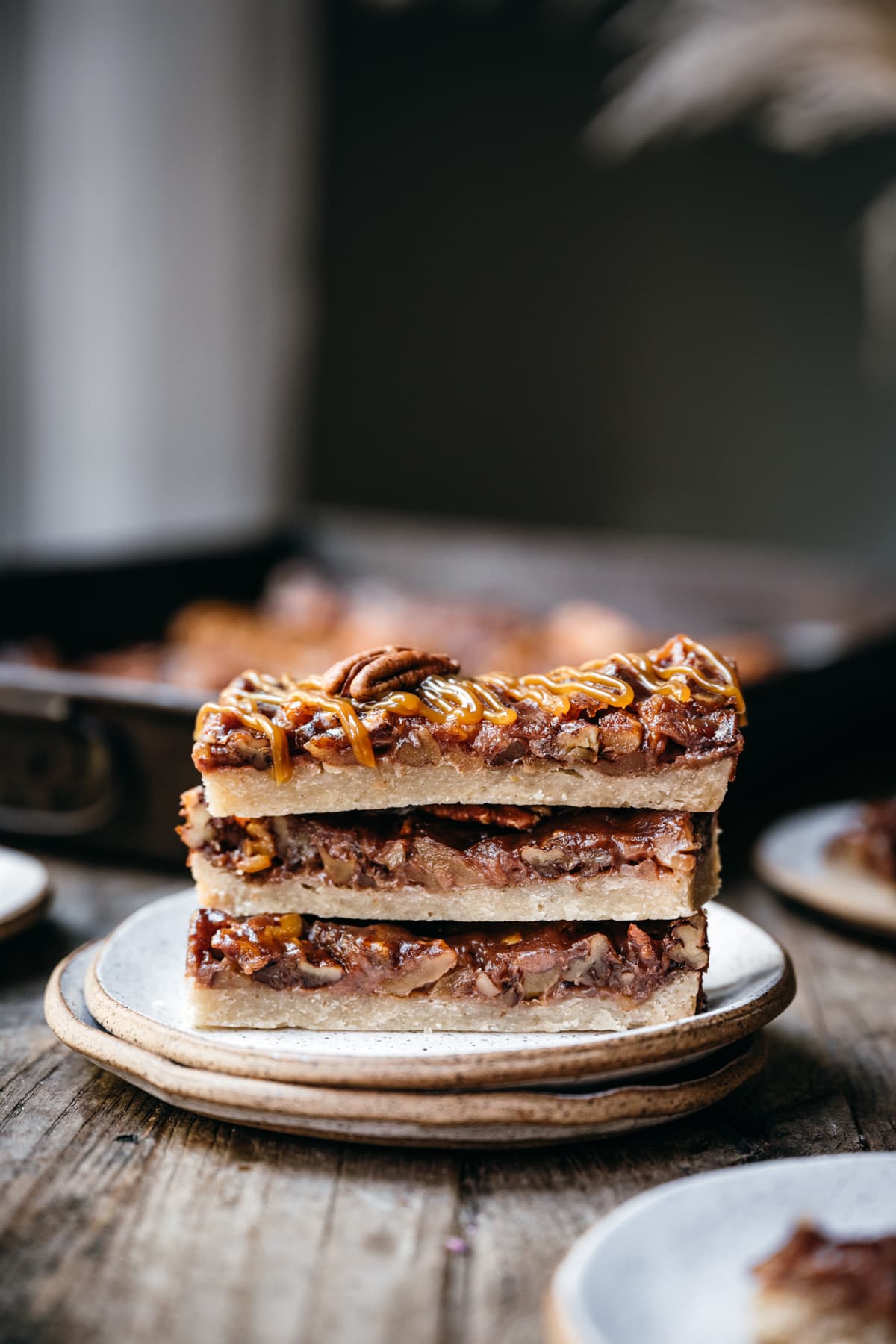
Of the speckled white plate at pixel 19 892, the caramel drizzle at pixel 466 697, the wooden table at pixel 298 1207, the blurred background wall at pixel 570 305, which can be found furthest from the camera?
the blurred background wall at pixel 570 305

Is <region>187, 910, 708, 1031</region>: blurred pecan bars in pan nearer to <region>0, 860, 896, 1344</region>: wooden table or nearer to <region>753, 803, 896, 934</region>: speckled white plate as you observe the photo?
<region>0, 860, 896, 1344</region>: wooden table

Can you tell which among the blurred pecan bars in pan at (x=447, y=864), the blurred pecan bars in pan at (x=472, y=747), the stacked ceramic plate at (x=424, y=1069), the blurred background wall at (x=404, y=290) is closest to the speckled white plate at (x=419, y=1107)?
the stacked ceramic plate at (x=424, y=1069)

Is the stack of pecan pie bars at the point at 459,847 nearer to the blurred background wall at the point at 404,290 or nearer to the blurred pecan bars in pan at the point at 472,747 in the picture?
the blurred pecan bars in pan at the point at 472,747

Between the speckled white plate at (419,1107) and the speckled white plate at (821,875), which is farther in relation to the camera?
the speckled white plate at (821,875)

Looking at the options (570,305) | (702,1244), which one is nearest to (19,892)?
(702,1244)

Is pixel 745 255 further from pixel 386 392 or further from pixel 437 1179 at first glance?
pixel 437 1179

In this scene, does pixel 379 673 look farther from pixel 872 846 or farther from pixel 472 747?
pixel 872 846

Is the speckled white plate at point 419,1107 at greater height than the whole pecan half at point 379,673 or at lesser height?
lesser

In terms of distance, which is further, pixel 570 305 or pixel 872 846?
pixel 570 305
